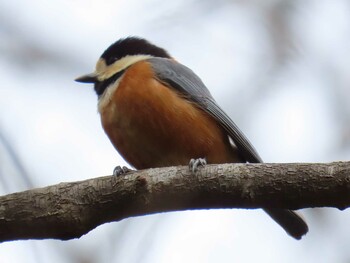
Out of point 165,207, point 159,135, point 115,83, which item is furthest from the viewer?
point 115,83

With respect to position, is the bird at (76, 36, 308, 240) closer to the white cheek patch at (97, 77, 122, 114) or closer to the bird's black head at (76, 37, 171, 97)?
the white cheek patch at (97, 77, 122, 114)

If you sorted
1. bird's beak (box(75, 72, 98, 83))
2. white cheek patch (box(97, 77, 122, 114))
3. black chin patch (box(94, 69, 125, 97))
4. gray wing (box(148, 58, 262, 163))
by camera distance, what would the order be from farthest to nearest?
1. bird's beak (box(75, 72, 98, 83))
2. black chin patch (box(94, 69, 125, 97))
3. white cheek patch (box(97, 77, 122, 114))
4. gray wing (box(148, 58, 262, 163))

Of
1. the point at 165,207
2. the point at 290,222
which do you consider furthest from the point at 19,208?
the point at 290,222

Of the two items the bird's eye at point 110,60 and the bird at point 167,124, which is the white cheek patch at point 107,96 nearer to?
the bird at point 167,124

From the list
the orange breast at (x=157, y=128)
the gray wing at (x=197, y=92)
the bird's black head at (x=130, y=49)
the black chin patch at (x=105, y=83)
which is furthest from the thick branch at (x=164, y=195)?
the bird's black head at (x=130, y=49)

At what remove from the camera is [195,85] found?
528cm

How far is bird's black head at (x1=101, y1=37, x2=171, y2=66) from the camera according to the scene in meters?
5.72

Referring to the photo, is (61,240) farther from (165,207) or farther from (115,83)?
(115,83)

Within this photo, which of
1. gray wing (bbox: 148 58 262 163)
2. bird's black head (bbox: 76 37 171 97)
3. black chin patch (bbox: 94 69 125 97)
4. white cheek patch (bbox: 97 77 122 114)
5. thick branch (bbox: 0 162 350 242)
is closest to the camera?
thick branch (bbox: 0 162 350 242)

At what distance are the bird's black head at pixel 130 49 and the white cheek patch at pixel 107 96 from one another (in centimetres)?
62

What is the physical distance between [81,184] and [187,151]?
1.31m

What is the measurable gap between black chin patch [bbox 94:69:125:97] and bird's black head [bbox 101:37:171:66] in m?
0.29

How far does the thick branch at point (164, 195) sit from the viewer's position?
3.28 meters

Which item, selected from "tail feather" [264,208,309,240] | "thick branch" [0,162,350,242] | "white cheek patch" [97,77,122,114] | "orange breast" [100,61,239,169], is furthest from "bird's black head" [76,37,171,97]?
"thick branch" [0,162,350,242]
